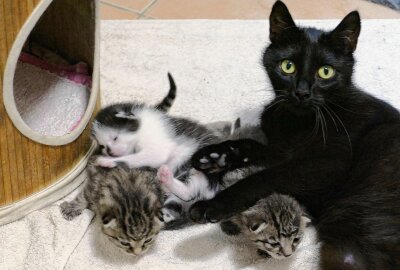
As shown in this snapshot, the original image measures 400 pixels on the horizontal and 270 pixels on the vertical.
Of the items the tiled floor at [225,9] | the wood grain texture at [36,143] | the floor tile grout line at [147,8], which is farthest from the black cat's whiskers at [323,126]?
the floor tile grout line at [147,8]

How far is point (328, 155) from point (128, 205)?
64cm

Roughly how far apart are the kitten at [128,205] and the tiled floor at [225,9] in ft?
4.56

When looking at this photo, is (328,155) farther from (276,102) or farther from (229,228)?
(229,228)

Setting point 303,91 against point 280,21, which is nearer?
point 303,91

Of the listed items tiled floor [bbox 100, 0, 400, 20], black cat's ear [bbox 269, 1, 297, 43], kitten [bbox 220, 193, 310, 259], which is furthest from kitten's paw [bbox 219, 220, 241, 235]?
tiled floor [bbox 100, 0, 400, 20]

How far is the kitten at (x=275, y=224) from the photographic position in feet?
5.52

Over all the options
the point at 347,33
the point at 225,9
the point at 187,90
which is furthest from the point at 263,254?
the point at 225,9

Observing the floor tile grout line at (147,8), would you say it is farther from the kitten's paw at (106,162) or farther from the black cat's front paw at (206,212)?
the black cat's front paw at (206,212)

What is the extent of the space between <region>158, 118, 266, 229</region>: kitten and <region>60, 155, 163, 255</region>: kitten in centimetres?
5

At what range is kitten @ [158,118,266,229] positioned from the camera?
1.83 m

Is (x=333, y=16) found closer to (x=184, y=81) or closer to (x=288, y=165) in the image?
(x=184, y=81)

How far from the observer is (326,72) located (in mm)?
1771

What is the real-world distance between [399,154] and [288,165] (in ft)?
1.12

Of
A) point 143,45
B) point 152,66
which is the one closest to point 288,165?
point 152,66
